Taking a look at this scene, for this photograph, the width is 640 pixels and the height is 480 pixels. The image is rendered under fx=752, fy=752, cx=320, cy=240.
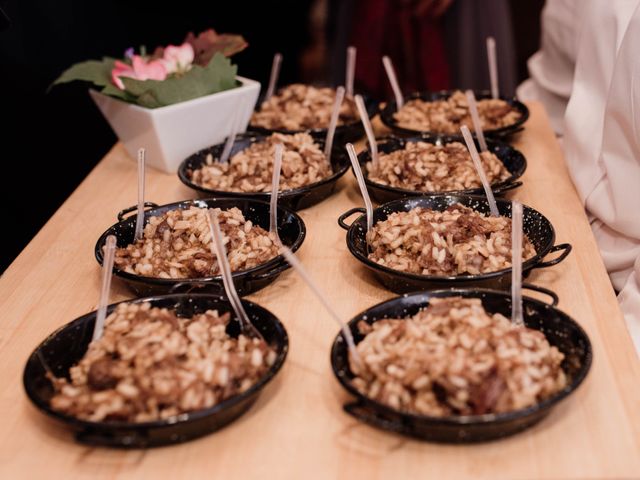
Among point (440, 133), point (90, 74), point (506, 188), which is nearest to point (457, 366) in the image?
point (506, 188)

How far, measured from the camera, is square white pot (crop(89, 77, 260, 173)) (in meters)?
2.25

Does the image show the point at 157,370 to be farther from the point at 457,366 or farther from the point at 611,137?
the point at 611,137

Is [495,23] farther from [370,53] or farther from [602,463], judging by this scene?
[602,463]

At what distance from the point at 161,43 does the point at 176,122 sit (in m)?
1.67

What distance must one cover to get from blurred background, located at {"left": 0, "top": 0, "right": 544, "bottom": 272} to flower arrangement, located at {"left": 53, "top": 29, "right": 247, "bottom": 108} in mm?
314

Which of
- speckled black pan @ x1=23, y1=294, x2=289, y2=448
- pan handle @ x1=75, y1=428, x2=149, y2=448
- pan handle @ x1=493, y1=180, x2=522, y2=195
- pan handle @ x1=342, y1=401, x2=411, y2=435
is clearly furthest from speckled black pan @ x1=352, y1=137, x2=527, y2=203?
pan handle @ x1=75, y1=428, x2=149, y2=448

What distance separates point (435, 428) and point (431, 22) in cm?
314

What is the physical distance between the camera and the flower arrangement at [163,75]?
2.25m

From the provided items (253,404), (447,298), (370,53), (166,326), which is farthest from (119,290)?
(370,53)

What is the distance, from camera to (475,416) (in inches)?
44.1

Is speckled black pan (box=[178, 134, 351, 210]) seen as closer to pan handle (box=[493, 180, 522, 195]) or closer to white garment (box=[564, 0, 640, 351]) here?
pan handle (box=[493, 180, 522, 195])

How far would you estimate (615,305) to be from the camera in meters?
1.51

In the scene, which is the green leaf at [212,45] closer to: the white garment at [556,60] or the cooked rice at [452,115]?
the cooked rice at [452,115]

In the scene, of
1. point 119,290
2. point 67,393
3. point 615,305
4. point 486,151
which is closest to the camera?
point 67,393
